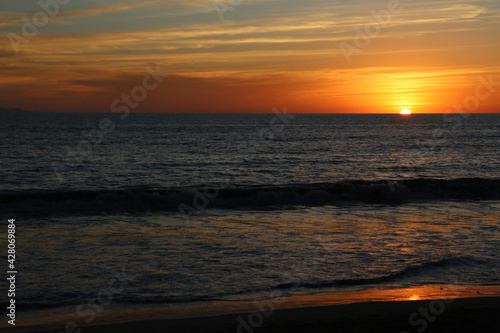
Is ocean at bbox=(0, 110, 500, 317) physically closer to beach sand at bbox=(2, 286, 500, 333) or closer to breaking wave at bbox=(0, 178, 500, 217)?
breaking wave at bbox=(0, 178, 500, 217)

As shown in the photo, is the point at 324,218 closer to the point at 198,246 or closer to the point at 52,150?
the point at 198,246

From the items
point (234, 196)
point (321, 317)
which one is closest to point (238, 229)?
point (234, 196)

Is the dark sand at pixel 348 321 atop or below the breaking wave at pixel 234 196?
below

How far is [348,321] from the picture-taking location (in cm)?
906

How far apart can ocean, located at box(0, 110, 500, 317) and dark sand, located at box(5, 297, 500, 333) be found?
4.38ft

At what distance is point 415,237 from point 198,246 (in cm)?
735

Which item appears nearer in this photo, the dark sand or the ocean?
the dark sand

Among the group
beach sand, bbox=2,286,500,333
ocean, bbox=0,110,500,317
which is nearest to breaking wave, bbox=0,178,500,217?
ocean, bbox=0,110,500,317

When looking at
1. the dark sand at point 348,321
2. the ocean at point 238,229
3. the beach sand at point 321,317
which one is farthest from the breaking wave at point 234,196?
the dark sand at point 348,321

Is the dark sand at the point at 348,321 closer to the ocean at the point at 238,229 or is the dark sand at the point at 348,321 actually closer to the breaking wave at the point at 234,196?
the ocean at the point at 238,229

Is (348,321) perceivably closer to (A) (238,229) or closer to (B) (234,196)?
(A) (238,229)

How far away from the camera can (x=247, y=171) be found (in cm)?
3756

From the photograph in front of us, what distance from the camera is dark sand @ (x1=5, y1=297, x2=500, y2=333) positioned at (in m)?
8.67

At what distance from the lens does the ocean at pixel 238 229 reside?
11.7 m
